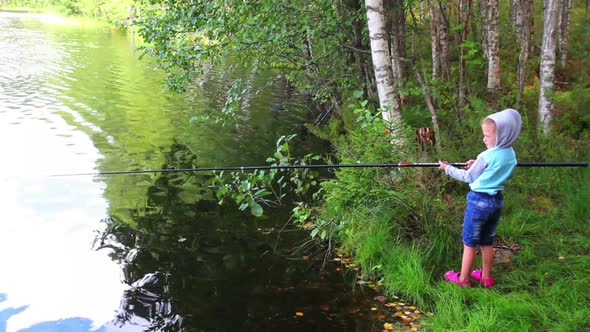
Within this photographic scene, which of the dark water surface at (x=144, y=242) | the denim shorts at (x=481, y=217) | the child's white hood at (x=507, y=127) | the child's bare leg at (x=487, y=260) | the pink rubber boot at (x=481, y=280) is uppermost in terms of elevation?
the child's white hood at (x=507, y=127)

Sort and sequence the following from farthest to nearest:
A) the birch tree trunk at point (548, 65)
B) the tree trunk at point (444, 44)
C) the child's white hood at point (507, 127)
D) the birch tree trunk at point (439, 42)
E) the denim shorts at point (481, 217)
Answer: the tree trunk at point (444, 44)
the birch tree trunk at point (439, 42)
the birch tree trunk at point (548, 65)
the denim shorts at point (481, 217)
the child's white hood at point (507, 127)

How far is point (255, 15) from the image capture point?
26.8 ft

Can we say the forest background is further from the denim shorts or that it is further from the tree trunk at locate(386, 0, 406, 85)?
the denim shorts

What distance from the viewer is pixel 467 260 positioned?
4434 mm

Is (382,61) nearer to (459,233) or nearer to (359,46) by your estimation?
(459,233)

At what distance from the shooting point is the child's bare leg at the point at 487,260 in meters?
4.41

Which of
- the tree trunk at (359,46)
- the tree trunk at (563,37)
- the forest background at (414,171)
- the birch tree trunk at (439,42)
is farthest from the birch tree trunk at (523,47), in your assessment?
the tree trunk at (359,46)

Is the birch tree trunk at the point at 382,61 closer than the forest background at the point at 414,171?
No

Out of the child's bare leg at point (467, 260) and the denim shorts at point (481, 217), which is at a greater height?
the denim shorts at point (481, 217)

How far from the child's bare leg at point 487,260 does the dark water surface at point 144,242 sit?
109 centimetres

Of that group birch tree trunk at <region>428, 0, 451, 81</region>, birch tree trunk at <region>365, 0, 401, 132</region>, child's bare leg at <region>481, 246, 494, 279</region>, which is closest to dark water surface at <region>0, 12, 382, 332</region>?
child's bare leg at <region>481, 246, 494, 279</region>

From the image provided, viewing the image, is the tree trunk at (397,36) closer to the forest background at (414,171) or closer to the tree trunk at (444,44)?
the forest background at (414,171)

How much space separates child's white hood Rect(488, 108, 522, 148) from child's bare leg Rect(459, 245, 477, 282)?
95 centimetres

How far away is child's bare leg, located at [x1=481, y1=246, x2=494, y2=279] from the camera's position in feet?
14.5
